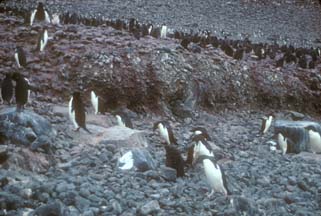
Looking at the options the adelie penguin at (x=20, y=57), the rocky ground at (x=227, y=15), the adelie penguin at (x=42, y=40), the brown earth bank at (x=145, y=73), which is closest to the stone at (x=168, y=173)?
the brown earth bank at (x=145, y=73)

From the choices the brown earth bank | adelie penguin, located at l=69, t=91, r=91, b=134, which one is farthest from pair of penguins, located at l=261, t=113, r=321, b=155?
adelie penguin, located at l=69, t=91, r=91, b=134

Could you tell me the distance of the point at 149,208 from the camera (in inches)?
147

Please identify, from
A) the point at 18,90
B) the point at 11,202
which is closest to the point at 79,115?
the point at 18,90

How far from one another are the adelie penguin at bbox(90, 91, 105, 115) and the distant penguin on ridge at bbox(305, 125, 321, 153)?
3.13m

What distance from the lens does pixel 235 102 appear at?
27.1 feet

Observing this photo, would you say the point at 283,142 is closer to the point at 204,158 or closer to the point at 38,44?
the point at 204,158

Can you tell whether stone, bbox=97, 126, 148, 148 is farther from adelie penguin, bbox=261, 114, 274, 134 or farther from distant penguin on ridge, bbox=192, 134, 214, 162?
adelie penguin, bbox=261, 114, 274, 134

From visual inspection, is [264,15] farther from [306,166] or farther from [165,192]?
[165,192]

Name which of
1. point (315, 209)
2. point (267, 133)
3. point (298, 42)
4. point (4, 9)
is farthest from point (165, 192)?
point (298, 42)

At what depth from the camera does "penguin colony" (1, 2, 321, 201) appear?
4.83 meters

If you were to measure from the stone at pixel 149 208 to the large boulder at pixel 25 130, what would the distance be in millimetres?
1260

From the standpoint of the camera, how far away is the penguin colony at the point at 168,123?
4828mm

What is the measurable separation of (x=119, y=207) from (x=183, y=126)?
3405mm

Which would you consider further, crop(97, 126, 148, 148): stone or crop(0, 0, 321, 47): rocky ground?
crop(0, 0, 321, 47): rocky ground
